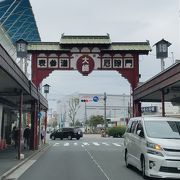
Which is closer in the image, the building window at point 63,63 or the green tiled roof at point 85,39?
the green tiled roof at point 85,39

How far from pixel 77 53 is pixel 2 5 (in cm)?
1322

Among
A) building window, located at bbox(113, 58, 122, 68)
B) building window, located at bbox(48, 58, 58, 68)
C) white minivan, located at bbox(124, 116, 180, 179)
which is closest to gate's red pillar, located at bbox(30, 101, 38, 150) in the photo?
building window, located at bbox(48, 58, 58, 68)

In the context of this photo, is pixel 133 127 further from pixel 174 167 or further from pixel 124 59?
pixel 124 59

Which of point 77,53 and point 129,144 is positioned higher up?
point 77,53

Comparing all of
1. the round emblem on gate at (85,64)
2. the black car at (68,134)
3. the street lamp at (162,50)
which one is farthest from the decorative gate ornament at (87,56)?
the black car at (68,134)

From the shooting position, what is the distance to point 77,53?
112ft

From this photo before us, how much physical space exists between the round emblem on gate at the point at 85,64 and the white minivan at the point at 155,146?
16.2m

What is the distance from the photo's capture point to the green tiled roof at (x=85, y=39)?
34.1m


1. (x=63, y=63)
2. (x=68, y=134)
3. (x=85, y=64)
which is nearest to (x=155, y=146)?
(x=85, y=64)

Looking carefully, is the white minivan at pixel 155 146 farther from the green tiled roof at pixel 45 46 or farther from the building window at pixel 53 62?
the green tiled roof at pixel 45 46

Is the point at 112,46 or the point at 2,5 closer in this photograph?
the point at 112,46

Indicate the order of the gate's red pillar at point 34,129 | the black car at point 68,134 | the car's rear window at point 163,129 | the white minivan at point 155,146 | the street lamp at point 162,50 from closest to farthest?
the white minivan at point 155,146 < the car's rear window at point 163,129 < the street lamp at point 162,50 < the gate's red pillar at point 34,129 < the black car at point 68,134

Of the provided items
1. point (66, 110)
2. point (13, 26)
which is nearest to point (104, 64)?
point (13, 26)

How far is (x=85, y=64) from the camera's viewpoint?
3406 centimetres
